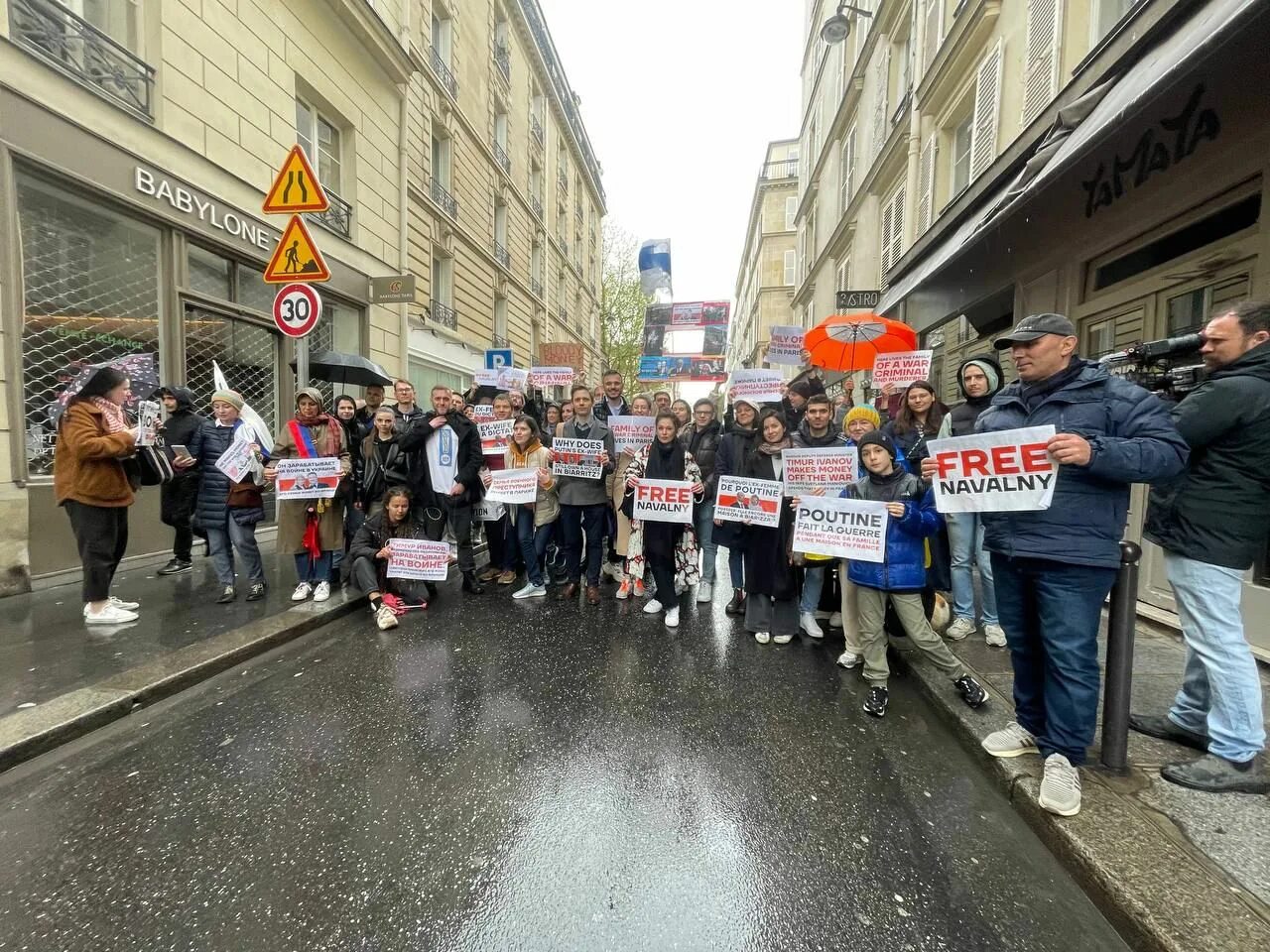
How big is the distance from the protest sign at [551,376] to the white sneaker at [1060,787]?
333 inches

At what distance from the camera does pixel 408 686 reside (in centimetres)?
387

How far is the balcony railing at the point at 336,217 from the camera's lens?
10.00 metres

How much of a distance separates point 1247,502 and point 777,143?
53.0 meters

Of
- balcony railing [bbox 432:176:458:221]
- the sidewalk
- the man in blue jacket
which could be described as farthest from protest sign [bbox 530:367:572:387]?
the sidewalk

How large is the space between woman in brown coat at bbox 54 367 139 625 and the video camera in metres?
6.64

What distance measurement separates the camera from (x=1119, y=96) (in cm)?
422

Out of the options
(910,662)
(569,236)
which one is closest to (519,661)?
(910,662)

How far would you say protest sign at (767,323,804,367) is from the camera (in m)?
10.7

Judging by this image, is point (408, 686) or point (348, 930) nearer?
point (348, 930)

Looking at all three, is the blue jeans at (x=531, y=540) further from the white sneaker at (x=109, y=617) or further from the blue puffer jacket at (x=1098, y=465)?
the blue puffer jacket at (x=1098, y=465)

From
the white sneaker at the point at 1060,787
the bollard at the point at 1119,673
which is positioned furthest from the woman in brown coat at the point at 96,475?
the bollard at the point at 1119,673

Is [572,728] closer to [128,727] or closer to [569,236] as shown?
[128,727]

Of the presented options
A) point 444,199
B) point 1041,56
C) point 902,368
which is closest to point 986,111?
point 1041,56

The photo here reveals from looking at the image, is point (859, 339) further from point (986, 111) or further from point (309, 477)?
point (309, 477)
